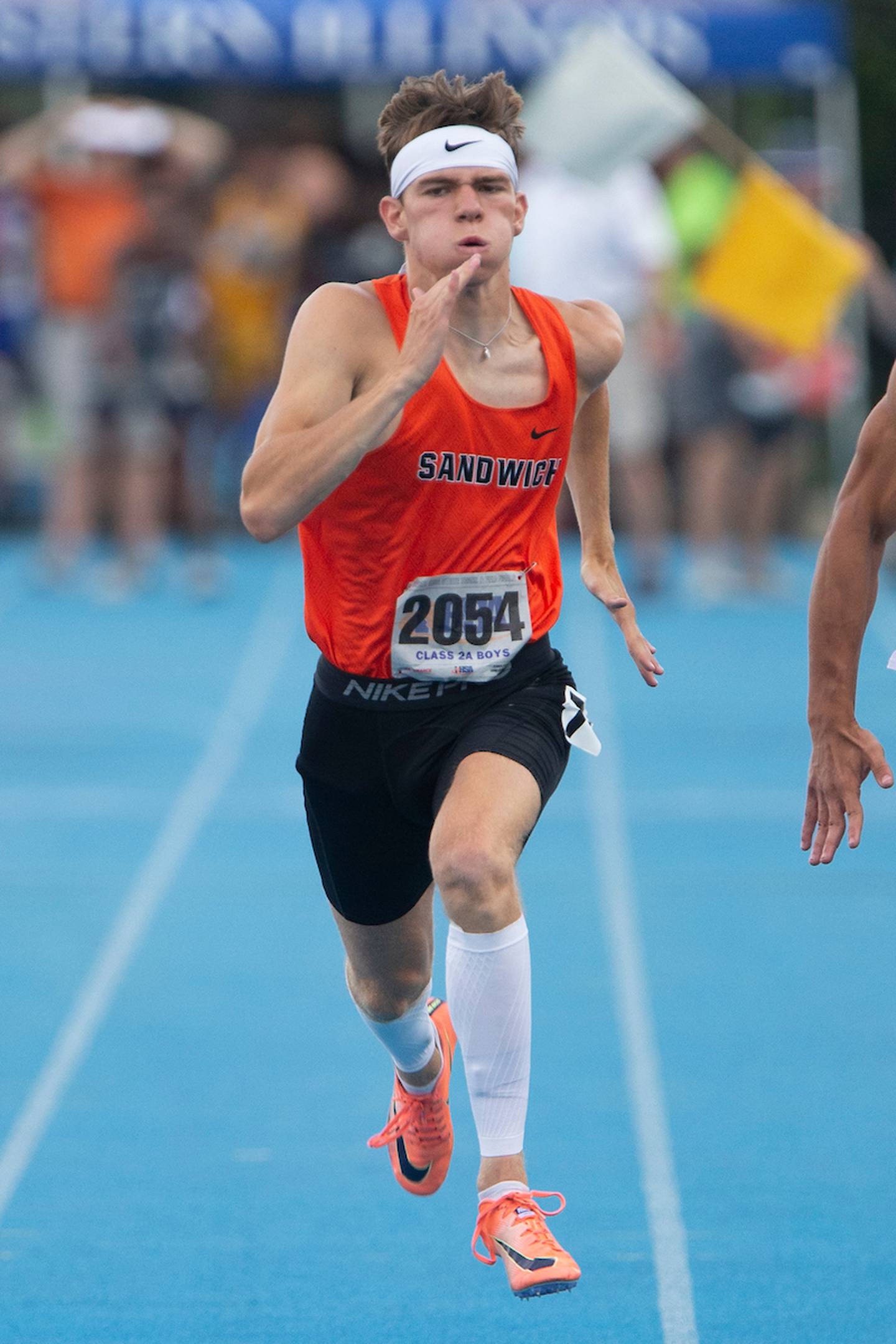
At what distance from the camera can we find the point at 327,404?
3.99 meters

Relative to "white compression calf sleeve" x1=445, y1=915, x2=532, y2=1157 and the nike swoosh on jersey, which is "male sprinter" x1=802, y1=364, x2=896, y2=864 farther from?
the nike swoosh on jersey

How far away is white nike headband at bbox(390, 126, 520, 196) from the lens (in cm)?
413

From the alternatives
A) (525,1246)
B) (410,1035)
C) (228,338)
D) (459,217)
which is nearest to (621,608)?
(459,217)

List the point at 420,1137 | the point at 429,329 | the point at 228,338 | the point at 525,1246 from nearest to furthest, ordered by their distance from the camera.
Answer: the point at 429,329
the point at 525,1246
the point at 420,1137
the point at 228,338

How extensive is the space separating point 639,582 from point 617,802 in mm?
4658

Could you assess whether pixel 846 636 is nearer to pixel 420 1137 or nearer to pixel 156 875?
pixel 420 1137

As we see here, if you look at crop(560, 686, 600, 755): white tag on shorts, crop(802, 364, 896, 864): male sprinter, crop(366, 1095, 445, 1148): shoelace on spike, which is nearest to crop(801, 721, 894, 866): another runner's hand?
crop(802, 364, 896, 864): male sprinter

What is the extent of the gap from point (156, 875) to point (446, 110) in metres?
4.45

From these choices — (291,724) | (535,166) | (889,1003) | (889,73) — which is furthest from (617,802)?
(889,73)

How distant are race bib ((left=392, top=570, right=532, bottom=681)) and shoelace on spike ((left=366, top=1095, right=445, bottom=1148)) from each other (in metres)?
1.11

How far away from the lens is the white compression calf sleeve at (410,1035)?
15.5 feet

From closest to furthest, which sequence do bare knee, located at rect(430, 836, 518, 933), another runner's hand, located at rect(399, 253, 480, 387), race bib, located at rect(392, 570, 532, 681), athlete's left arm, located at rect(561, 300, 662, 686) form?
another runner's hand, located at rect(399, 253, 480, 387), bare knee, located at rect(430, 836, 518, 933), race bib, located at rect(392, 570, 532, 681), athlete's left arm, located at rect(561, 300, 662, 686)

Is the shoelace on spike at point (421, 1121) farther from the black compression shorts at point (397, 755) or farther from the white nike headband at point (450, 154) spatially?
the white nike headband at point (450, 154)

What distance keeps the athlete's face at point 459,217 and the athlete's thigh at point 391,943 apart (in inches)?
50.7
